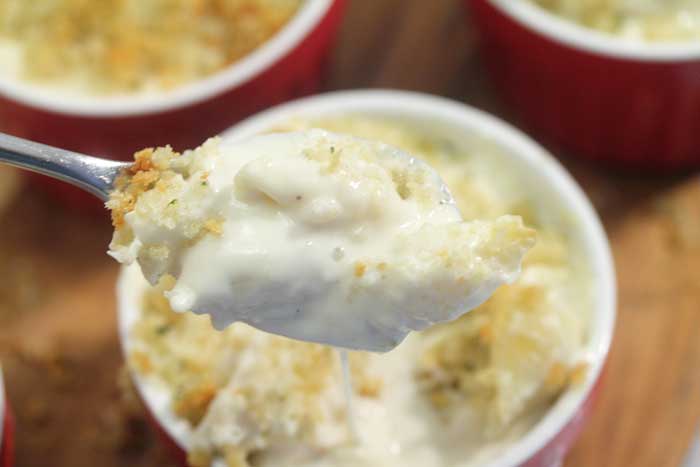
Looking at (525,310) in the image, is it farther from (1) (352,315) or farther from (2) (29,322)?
(2) (29,322)

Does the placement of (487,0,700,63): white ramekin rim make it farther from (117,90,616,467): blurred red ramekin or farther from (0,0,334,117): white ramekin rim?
(0,0,334,117): white ramekin rim

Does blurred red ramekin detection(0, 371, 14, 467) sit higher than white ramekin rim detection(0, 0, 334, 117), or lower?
lower

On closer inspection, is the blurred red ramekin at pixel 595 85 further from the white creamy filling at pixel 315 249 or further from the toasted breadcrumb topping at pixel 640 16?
the white creamy filling at pixel 315 249

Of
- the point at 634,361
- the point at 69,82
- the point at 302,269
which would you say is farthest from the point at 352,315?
the point at 69,82

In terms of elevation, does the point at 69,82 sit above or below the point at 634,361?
above

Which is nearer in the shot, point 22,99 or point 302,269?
point 302,269

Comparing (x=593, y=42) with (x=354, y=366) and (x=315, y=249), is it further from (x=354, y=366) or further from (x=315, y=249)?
(x=315, y=249)

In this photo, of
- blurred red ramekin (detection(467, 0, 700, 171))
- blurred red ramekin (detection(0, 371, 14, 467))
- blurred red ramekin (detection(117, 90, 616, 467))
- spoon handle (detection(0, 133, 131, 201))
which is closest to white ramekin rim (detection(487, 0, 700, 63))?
blurred red ramekin (detection(467, 0, 700, 171))
